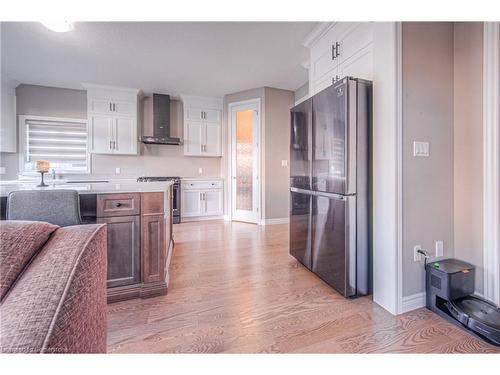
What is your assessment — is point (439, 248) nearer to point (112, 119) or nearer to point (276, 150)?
point (276, 150)

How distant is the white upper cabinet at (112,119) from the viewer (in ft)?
13.7

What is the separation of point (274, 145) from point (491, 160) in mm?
3178

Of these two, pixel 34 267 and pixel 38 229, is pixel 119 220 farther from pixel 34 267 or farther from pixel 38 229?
pixel 34 267

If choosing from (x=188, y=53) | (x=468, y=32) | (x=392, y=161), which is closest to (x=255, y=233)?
(x=392, y=161)

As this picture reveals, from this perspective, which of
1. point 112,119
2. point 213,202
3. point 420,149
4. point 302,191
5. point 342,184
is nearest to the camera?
point 420,149

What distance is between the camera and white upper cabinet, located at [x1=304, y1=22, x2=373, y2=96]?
1903 millimetres

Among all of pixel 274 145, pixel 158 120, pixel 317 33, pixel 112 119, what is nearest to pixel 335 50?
pixel 317 33

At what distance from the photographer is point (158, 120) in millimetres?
4621

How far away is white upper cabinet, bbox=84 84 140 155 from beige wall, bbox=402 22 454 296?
439cm

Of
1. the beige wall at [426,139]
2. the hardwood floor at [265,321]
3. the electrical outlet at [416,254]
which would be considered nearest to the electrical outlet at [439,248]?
the beige wall at [426,139]

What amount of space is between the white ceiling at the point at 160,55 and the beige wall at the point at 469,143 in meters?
1.44

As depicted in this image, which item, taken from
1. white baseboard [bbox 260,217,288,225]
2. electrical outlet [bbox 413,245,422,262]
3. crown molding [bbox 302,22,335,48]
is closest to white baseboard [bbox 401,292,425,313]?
electrical outlet [bbox 413,245,422,262]

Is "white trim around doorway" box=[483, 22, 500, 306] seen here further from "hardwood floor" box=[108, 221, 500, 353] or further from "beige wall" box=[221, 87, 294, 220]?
"beige wall" box=[221, 87, 294, 220]

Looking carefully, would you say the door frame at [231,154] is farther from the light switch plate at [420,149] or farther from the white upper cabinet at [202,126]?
the light switch plate at [420,149]
